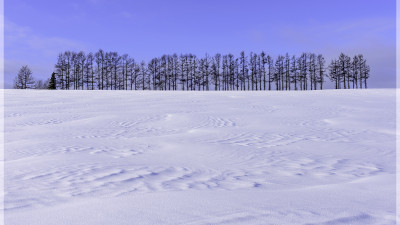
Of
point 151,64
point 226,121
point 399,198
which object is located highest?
point 151,64

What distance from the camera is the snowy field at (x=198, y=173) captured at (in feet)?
6.86

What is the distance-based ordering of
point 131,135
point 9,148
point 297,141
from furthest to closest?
1. point 131,135
2. point 297,141
3. point 9,148

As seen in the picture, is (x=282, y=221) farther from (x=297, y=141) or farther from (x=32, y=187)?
(x=297, y=141)

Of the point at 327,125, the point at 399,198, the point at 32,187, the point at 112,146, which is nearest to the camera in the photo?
the point at 399,198

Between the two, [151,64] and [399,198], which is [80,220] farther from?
[151,64]

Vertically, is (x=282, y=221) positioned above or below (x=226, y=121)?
below

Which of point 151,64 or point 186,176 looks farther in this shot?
point 151,64

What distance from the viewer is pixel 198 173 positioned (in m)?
3.33

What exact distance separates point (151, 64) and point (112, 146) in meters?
49.2

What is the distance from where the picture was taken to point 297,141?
5.38 m

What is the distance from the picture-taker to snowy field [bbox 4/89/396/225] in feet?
6.86

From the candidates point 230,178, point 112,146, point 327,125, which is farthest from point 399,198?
point 327,125

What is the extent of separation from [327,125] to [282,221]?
5.91m

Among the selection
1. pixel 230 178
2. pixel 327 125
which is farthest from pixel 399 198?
pixel 327 125
